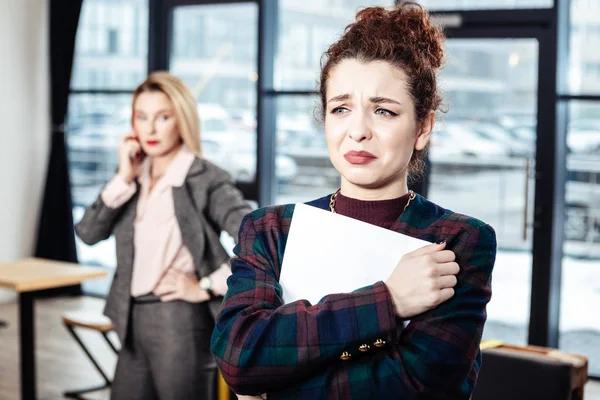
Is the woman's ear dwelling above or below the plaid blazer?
above

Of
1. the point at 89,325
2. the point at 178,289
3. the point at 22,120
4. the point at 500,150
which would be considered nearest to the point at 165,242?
the point at 178,289

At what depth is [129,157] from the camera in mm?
3082

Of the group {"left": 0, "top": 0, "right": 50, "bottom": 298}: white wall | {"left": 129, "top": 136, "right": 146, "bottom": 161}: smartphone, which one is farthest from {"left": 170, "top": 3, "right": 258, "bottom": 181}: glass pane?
{"left": 129, "top": 136, "right": 146, "bottom": 161}: smartphone

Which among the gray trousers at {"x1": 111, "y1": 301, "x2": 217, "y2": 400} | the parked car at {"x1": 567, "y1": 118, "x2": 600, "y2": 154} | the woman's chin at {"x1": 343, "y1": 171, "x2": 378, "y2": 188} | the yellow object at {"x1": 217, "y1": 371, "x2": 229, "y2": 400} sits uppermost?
the parked car at {"x1": 567, "y1": 118, "x2": 600, "y2": 154}

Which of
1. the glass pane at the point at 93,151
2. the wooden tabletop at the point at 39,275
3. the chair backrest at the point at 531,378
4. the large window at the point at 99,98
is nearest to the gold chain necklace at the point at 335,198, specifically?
the chair backrest at the point at 531,378

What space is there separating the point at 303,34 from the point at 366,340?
5.32 m

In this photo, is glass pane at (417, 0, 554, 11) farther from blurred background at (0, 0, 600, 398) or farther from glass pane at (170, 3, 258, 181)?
glass pane at (170, 3, 258, 181)

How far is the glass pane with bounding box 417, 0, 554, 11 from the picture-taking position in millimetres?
5492

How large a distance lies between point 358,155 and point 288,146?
526 centimetres

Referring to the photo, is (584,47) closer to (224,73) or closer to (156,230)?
(224,73)

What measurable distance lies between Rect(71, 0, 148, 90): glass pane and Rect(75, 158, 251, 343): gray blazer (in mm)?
4495

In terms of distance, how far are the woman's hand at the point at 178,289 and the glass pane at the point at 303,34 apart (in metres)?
3.63

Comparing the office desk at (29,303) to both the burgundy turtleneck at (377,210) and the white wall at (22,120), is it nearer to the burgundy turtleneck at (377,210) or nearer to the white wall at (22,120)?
the white wall at (22,120)

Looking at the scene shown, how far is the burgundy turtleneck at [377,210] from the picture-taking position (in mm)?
1447
